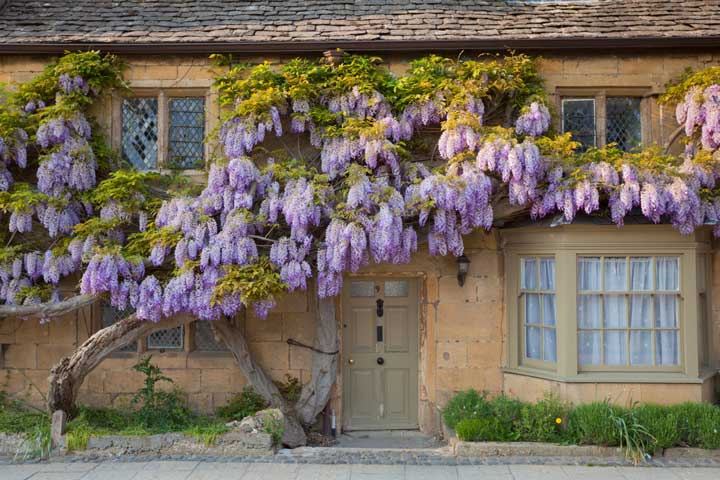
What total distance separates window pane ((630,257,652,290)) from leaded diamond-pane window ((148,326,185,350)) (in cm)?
640

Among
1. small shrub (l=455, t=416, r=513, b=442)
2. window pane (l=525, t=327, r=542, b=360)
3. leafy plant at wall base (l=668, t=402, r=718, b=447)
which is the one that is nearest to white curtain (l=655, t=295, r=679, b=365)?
leafy plant at wall base (l=668, t=402, r=718, b=447)

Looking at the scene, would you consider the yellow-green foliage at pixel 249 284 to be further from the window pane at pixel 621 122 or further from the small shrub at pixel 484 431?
the window pane at pixel 621 122

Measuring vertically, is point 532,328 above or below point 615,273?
below

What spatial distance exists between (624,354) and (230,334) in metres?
5.25

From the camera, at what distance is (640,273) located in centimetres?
799

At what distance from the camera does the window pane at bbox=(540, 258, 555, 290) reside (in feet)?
26.8

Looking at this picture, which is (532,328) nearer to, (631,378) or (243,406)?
(631,378)

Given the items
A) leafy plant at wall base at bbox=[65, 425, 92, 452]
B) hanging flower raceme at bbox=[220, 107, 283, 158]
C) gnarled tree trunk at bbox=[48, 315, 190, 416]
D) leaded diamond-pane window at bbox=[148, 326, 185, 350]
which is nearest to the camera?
leafy plant at wall base at bbox=[65, 425, 92, 452]

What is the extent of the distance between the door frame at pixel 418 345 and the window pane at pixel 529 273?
4.58 feet

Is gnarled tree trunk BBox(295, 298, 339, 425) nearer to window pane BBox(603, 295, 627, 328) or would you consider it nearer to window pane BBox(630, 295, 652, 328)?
window pane BBox(603, 295, 627, 328)

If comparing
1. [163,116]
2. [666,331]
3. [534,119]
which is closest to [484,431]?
[666,331]

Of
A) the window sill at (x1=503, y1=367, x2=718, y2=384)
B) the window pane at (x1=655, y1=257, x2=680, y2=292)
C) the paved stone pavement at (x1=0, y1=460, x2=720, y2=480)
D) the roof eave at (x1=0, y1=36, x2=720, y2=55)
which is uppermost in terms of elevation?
the roof eave at (x1=0, y1=36, x2=720, y2=55)

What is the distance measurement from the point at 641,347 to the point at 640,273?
3.19ft

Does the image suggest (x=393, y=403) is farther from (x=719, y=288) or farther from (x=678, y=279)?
(x=719, y=288)
